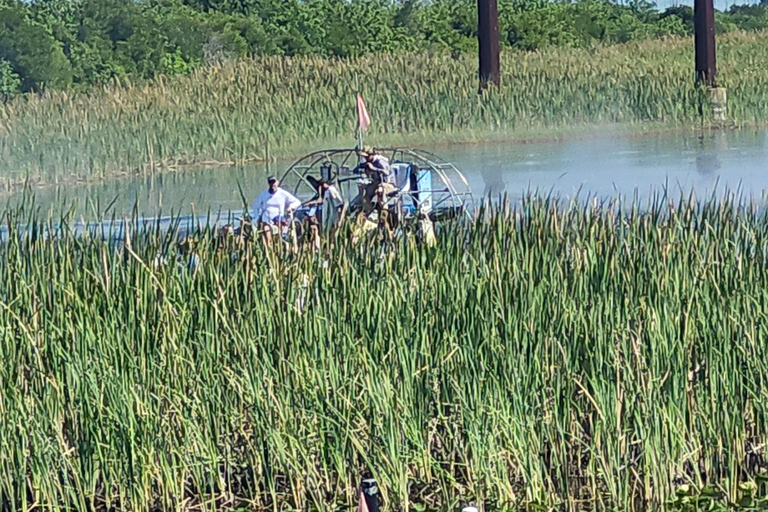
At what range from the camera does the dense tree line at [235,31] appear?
107 ft

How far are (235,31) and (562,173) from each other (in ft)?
67.1

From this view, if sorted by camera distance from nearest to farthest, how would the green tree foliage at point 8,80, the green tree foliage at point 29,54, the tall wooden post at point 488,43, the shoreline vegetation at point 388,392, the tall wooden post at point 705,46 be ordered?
the shoreline vegetation at point 388,392 < the tall wooden post at point 488,43 < the tall wooden post at point 705,46 < the green tree foliage at point 8,80 < the green tree foliage at point 29,54

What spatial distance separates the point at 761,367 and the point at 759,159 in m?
13.7

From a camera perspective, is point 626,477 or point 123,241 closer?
point 626,477

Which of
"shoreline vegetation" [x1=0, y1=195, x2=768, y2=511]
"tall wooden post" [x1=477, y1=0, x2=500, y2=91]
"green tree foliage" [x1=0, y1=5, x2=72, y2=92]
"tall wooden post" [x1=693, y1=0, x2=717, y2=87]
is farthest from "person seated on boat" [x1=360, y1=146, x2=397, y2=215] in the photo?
"green tree foliage" [x1=0, y1=5, x2=72, y2=92]

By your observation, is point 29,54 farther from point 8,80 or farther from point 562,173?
point 562,173

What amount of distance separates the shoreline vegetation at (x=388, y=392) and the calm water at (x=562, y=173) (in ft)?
30.6

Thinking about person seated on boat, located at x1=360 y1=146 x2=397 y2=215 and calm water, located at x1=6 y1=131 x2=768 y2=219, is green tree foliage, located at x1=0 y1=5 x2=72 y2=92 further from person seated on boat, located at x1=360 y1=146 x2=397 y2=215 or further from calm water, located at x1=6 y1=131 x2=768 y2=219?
person seated on boat, located at x1=360 y1=146 x2=397 y2=215

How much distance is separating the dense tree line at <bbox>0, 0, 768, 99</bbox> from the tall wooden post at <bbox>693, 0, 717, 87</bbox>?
37.4 ft

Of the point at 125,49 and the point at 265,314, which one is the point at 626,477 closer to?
the point at 265,314

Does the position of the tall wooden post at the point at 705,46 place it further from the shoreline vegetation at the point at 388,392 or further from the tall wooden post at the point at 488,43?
the shoreline vegetation at the point at 388,392

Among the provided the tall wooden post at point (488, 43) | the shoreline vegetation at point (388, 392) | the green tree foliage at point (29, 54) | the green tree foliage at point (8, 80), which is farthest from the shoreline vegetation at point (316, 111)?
the shoreline vegetation at point (388, 392)

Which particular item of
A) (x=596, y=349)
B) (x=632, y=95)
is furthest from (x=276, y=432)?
(x=632, y=95)

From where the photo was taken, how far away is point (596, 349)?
6.69 meters
